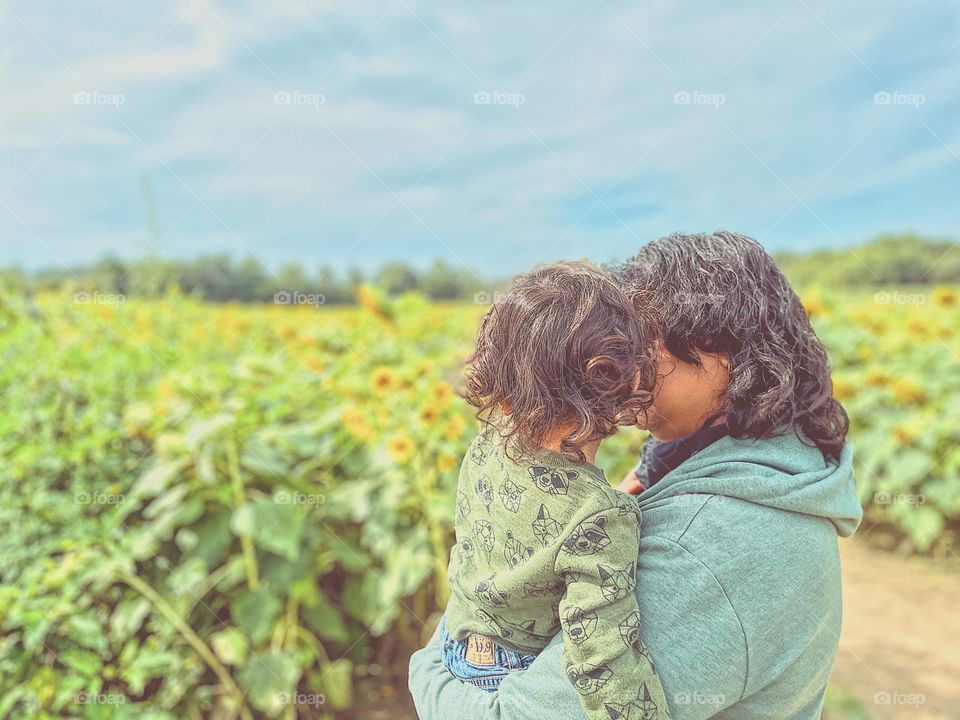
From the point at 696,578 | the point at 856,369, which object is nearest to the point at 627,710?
the point at 696,578

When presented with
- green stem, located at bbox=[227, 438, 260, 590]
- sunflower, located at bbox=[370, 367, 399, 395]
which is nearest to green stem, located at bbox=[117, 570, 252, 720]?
green stem, located at bbox=[227, 438, 260, 590]

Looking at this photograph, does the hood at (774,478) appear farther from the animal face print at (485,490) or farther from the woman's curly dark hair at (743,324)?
the animal face print at (485,490)

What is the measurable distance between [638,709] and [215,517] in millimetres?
1704

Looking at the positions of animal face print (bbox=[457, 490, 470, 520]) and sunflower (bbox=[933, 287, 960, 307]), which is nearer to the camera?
animal face print (bbox=[457, 490, 470, 520])

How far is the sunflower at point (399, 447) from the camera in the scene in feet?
7.92

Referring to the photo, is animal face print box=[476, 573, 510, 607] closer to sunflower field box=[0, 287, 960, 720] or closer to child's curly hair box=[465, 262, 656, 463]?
child's curly hair box=[465, 262, 656, 463]

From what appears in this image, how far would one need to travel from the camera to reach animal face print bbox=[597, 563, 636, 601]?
2.89 ft

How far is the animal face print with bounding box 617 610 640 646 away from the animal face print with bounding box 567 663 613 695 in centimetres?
4

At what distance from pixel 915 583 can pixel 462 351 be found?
A: 10.5ft

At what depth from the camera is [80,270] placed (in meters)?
3.75

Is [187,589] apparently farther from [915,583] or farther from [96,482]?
[915,583]

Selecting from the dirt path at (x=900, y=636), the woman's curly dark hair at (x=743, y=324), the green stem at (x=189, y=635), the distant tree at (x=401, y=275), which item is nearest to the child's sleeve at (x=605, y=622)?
the woman's curly dark hair at (x=743, y=324)

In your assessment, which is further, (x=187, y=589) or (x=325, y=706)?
(x=325, y=706)

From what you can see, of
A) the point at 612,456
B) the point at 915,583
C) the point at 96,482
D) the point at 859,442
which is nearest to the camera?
the point at 96,482
